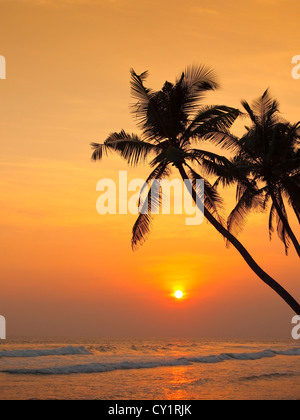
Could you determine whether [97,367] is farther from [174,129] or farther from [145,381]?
[174,129]

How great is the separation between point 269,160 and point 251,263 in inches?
173

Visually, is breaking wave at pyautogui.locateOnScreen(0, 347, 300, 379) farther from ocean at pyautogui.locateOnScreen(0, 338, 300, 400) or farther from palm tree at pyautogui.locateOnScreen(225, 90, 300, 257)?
palm tree at pyautogui.locateOnScreen(225, 90, 300, 257)

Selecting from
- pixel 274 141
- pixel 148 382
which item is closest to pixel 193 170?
pixel 274 141

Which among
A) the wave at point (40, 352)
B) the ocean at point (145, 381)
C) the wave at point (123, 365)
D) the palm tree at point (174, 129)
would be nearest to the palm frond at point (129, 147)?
the palm tree at point (174, 129)

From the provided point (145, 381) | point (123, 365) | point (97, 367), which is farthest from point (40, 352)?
point (145, 381)

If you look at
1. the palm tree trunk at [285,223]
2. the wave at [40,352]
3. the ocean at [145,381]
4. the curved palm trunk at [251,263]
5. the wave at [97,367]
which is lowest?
the ocean at [145,381]

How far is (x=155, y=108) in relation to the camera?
18.5 metres

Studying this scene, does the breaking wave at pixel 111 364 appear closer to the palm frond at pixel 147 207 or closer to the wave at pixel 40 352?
the wave at pixel 40 352

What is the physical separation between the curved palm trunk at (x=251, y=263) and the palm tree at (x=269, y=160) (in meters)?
1.81

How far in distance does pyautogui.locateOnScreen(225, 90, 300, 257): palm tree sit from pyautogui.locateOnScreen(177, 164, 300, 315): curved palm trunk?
1.81 m

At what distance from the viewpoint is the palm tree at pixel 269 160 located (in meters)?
19.8
